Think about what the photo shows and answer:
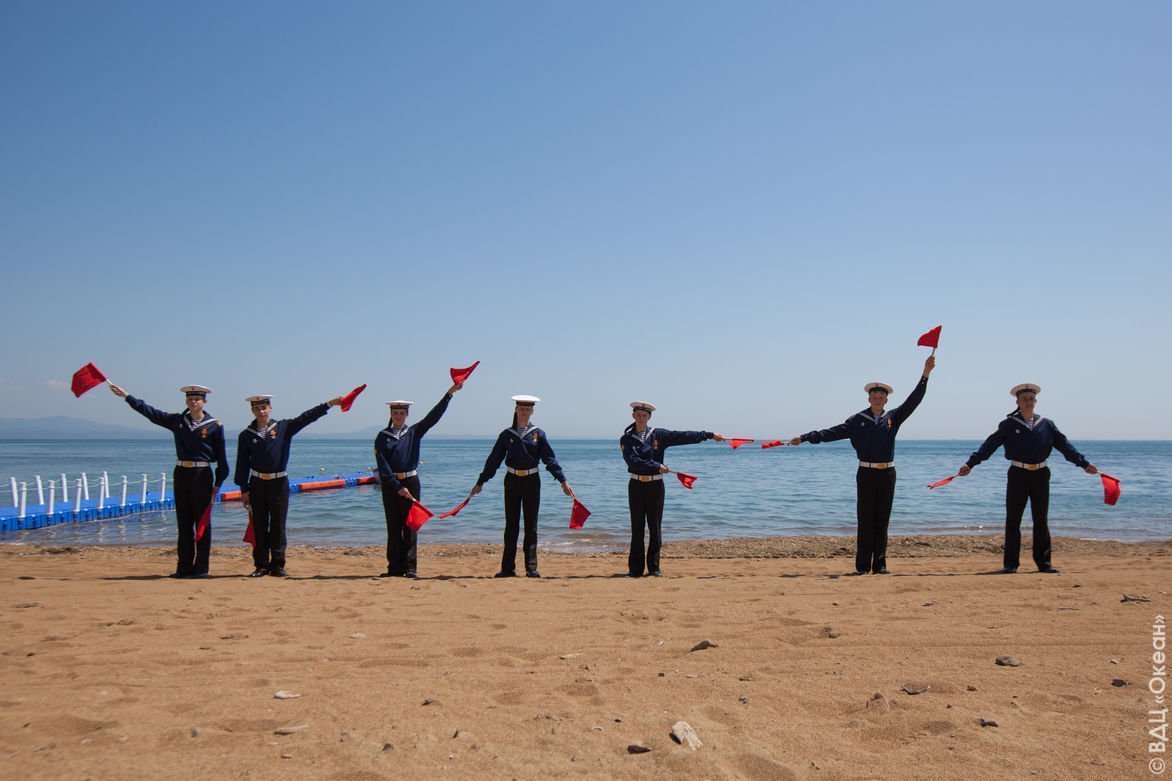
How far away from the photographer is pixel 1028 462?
8.22m

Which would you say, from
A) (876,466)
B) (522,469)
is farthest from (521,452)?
(876,466)

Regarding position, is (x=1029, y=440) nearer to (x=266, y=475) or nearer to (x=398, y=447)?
(x=398, y=447)

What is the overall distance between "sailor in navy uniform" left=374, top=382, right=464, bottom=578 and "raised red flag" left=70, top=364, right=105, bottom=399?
10.2ft

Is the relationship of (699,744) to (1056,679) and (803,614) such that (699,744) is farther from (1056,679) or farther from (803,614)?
(803,614)

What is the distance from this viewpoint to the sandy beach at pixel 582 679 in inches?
123

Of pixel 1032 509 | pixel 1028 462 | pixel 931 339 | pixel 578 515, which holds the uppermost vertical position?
pixel 931 339

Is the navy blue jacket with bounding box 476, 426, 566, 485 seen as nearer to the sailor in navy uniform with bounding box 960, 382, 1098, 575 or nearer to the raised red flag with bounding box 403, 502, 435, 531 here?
the raised red flag with bounding box 403, 502, 435, 531

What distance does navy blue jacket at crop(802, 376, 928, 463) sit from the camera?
842 centimetres

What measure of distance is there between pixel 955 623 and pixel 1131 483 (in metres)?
32.4

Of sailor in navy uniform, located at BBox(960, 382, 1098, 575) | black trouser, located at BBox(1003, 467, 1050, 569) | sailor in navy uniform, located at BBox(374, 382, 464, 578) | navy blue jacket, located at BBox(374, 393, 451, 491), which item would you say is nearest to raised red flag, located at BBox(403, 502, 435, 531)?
sailor in navy uniform, located at BBox(374, 382, 464, 578)

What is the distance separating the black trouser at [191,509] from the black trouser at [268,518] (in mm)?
476

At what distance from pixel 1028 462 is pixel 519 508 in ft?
18.9

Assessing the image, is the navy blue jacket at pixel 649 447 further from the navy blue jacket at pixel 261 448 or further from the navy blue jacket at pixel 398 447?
the navy blue jacket at pixel 261 448

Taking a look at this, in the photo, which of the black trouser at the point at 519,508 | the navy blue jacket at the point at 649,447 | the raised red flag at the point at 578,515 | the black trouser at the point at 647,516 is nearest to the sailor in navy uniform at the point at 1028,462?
the navy blue jacket at the point at 649,447
